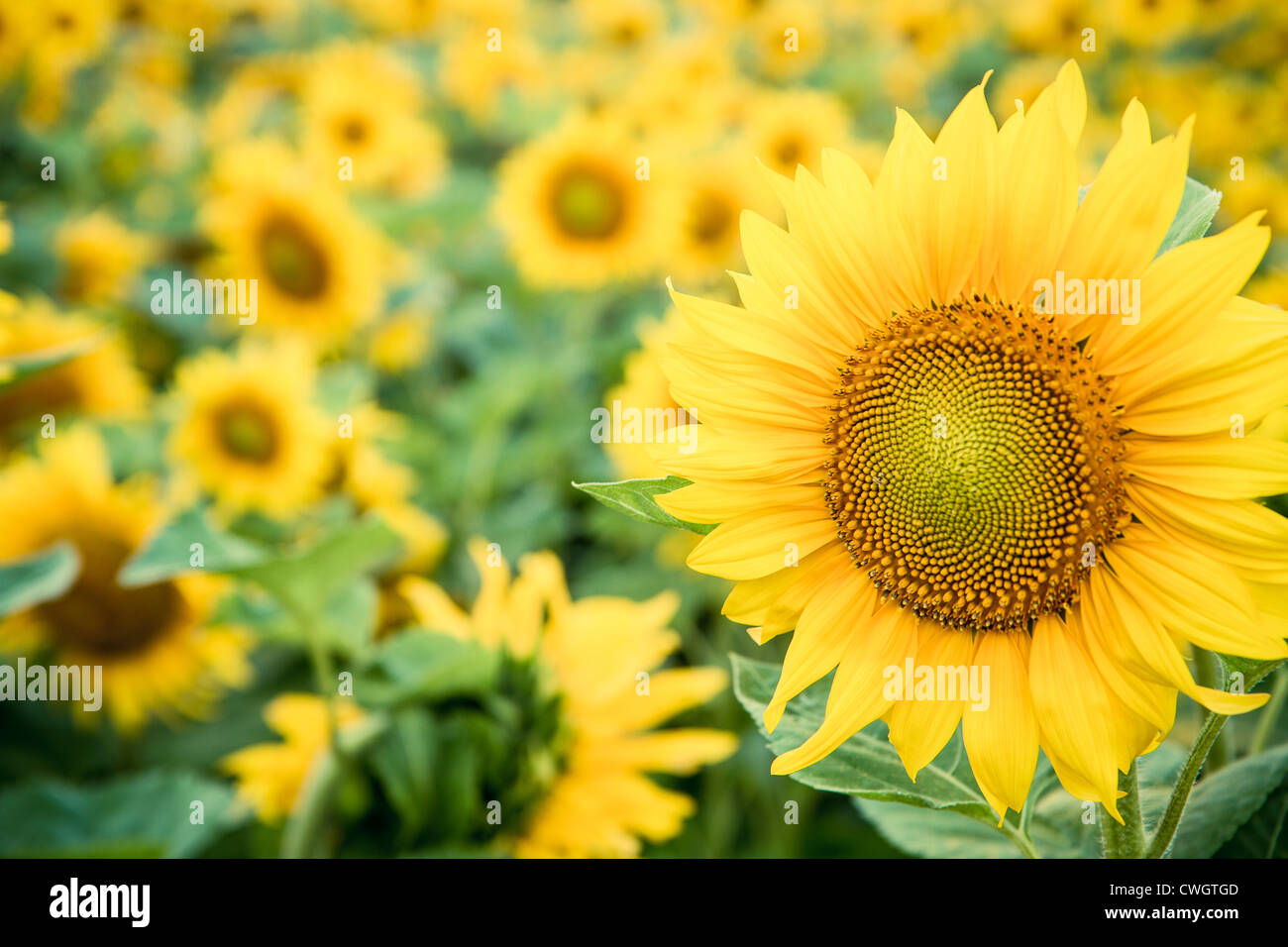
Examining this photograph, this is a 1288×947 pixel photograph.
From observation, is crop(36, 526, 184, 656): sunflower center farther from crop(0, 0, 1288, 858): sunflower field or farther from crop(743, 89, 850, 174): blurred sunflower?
crop(743, 89, 850, 174): blurred sunflower

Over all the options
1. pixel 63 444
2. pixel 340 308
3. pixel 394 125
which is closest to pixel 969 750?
pixel 63 444

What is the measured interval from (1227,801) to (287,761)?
679 millimetres

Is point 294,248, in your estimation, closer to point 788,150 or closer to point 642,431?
point 642,431

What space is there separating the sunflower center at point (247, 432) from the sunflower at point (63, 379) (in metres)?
0.17

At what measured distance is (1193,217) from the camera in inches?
16.0

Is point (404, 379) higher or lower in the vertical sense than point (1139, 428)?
higher

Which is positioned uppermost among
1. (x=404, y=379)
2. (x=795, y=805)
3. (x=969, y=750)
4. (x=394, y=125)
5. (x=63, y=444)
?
(x=394, y=125)

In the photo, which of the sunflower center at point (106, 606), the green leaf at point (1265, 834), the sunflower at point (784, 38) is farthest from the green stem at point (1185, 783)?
the sunflower at point (784, 38)

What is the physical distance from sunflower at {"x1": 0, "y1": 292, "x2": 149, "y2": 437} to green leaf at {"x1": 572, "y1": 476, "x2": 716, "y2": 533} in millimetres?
975

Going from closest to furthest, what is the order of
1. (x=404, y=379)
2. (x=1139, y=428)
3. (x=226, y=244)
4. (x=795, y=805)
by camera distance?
(x=1139, y=428) < (x=795, y=805) < (x=226, y=244) < (x=404, y=379)

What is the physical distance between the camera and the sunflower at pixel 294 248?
1518 millimetres

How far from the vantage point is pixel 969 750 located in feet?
1.32
